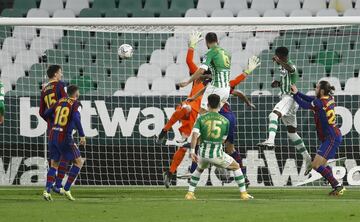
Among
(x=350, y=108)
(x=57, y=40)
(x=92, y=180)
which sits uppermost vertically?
(x=57, y=40)

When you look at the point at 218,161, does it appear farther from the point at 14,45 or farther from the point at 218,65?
the point at 14,45

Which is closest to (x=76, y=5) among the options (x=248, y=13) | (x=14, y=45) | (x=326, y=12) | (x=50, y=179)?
(x=14, y=45)

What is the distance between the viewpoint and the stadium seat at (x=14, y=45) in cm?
1984

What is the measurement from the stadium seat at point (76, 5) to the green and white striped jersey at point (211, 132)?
8.92 metres

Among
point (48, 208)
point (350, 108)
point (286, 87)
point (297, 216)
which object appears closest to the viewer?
point (297, 216)

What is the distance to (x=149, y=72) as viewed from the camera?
65.4ft

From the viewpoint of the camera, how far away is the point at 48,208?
12.8 m

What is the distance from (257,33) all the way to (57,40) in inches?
153

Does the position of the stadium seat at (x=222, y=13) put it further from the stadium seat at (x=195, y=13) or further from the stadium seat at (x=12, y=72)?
the stadium seat at (x=12, y=72)

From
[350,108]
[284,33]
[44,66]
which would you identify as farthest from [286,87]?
[44,66]

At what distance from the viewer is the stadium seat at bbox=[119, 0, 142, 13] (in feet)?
72.7

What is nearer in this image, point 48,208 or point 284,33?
point 48,208

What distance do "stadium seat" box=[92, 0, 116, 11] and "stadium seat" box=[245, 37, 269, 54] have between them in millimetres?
3420

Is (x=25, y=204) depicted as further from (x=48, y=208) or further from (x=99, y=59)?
(x=99, y=59)
